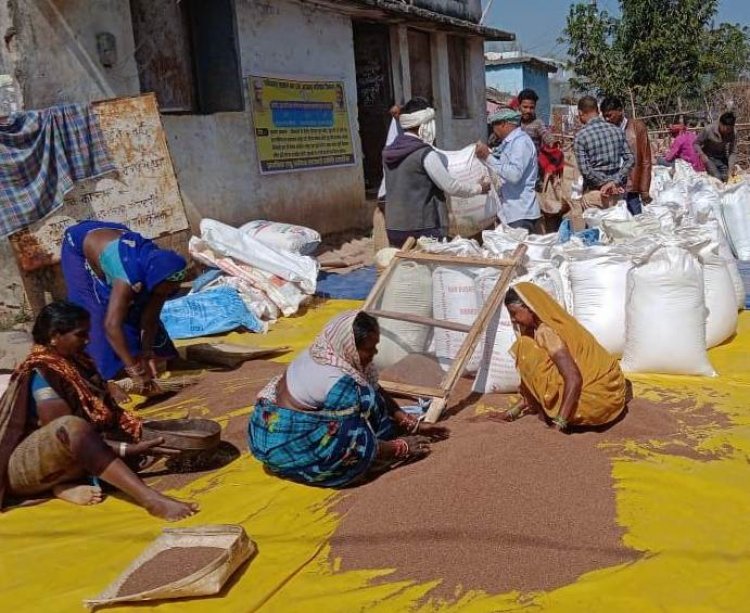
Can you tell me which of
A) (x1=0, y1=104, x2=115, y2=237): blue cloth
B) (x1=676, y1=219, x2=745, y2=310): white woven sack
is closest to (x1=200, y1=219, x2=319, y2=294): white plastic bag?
(x1=0, y1=104, x2=115, y2=237): blue cloth

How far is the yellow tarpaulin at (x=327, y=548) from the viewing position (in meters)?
2.38

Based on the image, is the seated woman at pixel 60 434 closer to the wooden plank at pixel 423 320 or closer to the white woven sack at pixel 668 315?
the wooden plank at pixel 423 320

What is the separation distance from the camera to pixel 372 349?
127 inches

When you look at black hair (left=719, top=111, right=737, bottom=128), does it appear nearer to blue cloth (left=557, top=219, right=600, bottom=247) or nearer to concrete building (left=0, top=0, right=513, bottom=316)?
concrete building (left=0, top=0, right=513, bottom=316)

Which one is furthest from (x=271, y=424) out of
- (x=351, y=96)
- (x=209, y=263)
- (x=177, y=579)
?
(x=351, y=96)

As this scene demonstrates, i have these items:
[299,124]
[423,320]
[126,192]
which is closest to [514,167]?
[423,320]

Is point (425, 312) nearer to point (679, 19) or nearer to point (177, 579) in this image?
point (177, 579)

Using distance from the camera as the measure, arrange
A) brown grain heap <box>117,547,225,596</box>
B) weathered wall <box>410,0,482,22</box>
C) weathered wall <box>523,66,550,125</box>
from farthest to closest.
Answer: weathered wall <box>523,66,550,125</box> < weathered wall <box>410,0,482,22</box> < brown grain heap <box>117,547,225,596</box>

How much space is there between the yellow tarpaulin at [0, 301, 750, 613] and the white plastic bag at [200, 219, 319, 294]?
3.04 m

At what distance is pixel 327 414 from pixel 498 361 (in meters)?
1.37

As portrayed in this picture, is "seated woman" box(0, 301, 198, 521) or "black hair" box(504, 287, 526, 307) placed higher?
"black hair" box(504, 287, 526, 307)

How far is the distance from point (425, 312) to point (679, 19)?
18.0 m

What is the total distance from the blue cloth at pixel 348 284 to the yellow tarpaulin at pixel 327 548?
3.47 metres

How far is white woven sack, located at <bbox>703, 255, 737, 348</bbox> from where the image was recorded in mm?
4793
